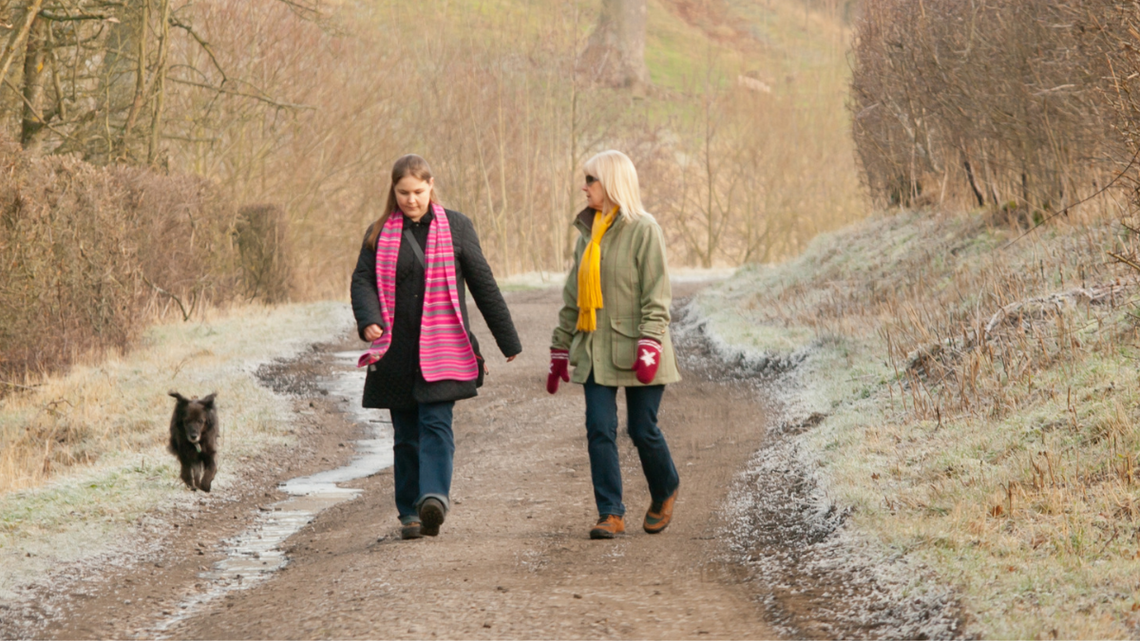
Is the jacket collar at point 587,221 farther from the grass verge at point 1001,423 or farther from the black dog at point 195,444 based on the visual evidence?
the black dog at point 195,444

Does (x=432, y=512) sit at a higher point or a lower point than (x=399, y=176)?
lower

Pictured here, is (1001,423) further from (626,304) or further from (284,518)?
(284,518)

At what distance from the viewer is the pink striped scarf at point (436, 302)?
573cm

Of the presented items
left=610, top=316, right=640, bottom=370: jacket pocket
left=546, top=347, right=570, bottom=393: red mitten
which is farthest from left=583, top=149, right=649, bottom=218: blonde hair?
left=546, top=347, right=570, bottom=393: red mitten

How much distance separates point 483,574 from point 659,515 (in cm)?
122

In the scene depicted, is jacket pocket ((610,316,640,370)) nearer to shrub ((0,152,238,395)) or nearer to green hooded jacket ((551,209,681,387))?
green hooded jacket ((551,209,681,387))

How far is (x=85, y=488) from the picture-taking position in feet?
24.6

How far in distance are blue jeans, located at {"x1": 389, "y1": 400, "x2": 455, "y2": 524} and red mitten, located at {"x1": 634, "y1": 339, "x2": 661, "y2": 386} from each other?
1.00m

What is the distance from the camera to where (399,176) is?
5652 millimetres

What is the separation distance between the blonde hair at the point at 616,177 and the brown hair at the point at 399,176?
2.79 ft

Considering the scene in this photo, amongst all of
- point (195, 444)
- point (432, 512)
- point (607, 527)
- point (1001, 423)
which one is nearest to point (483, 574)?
point (432, 512)

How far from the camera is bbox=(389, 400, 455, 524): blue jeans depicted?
5.71 meters

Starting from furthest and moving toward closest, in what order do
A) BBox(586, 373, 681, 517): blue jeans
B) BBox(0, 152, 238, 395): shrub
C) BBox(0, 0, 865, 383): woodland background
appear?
BBox(0, 0, 865, 383): woodland background → BBox(0, 152, 238, 395): shrub → BBox(586, 373, 681, 517): blue jeans

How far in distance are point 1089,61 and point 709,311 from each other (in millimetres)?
9912
